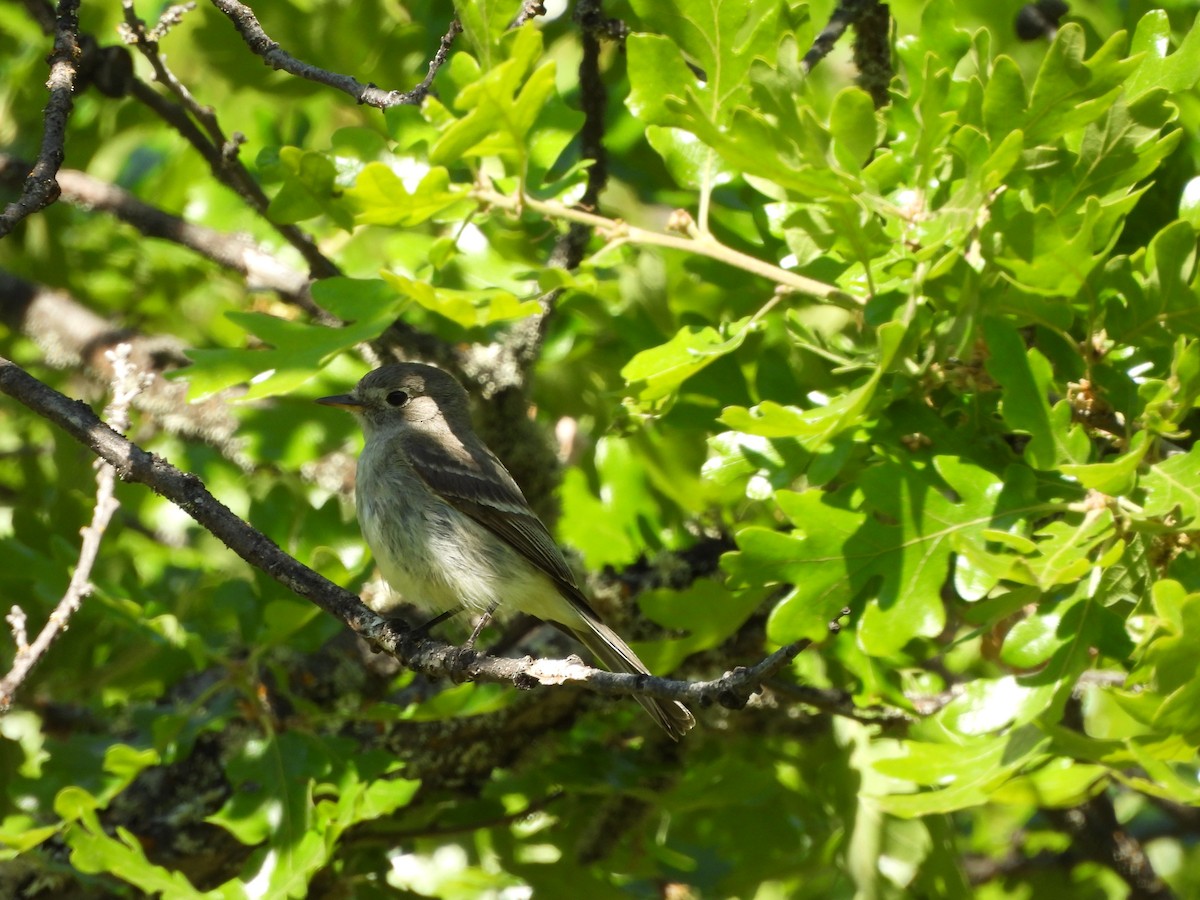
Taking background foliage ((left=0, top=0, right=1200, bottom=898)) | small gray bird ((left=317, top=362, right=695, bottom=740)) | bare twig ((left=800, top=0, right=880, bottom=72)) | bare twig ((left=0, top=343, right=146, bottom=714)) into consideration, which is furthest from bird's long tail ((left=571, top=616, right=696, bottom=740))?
bare twig ((left=800, top=0, right=880, bottom=72))

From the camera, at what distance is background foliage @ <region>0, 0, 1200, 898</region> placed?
2.68 metres

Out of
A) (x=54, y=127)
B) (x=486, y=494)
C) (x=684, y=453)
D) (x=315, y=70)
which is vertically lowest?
(x=684, y=453)

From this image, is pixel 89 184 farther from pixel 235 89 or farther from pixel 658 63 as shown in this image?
pixel 658 63

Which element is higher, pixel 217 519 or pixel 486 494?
pixel 217 519

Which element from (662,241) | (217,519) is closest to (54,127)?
(217,519)

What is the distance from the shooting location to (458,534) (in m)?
4.16

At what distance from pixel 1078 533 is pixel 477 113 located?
4.73 feet

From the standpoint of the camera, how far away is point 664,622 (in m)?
3.20

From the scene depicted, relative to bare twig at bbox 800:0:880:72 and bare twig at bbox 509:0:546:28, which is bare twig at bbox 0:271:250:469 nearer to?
bare twig at bbox 509:0:546:28

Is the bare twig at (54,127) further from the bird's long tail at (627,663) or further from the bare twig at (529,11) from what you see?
the bird's long tail at (627,663)

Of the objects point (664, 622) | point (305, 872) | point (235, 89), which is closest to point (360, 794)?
point (305, 872)

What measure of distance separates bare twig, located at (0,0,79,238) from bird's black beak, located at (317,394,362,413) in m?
1.53

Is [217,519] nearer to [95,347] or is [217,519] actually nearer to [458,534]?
[458,534]

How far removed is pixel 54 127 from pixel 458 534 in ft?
5.76
